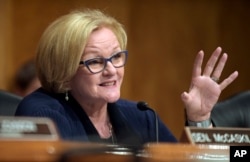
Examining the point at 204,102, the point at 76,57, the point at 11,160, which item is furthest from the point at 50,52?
the point at 11,160

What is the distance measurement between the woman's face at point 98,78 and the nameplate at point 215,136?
836mm

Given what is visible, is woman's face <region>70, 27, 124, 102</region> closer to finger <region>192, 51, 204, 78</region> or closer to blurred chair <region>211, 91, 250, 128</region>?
finger <region>192, 51, 204, 78</region>

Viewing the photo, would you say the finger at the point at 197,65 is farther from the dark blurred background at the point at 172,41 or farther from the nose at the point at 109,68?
the dark blurred background at the point at 172,41

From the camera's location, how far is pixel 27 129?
1.14 metres

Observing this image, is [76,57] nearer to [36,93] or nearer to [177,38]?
[36,93]

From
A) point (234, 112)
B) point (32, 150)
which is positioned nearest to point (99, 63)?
point (234, 112)

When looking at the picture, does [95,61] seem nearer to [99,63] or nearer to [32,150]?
[99,63]

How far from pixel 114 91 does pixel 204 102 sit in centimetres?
31

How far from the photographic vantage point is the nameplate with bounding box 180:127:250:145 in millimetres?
1367

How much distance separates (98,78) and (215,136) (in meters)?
0.92

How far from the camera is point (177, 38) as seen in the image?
4.45 m

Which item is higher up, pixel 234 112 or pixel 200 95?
pixel 200 95

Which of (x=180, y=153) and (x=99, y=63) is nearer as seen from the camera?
(x=180, y=153)

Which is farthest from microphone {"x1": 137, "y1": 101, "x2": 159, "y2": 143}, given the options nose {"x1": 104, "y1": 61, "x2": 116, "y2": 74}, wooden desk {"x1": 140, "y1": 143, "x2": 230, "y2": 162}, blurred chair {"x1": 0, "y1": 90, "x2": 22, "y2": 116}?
wooden desk {"x1": 140, "y1": 143, "x2": 230, "y2": 162}
